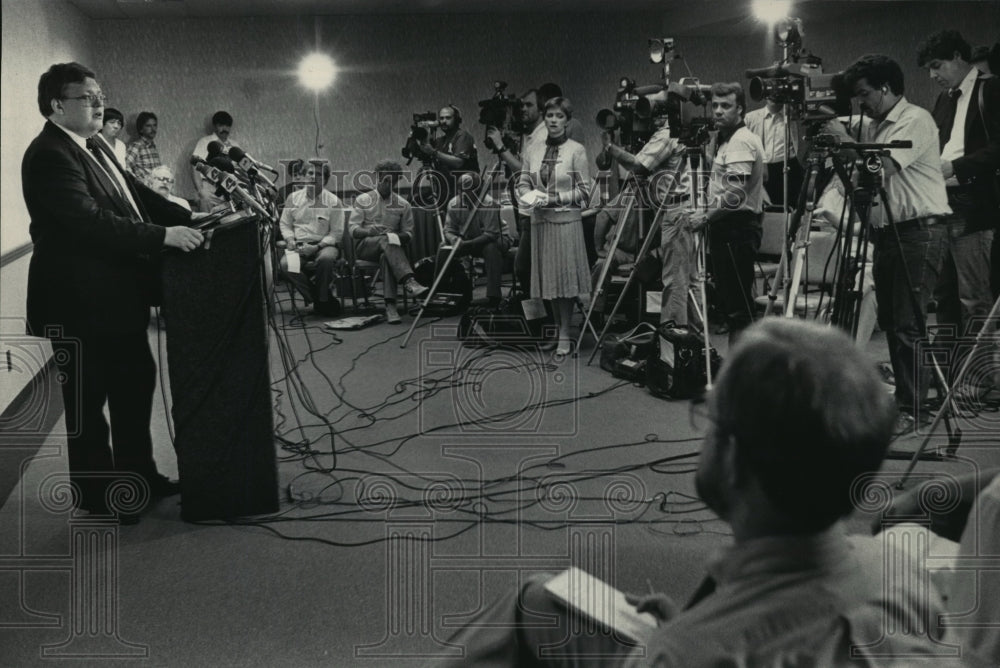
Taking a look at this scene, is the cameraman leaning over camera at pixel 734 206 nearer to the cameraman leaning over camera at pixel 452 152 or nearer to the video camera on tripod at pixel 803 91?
the video camera on tripod at pixel 803 91

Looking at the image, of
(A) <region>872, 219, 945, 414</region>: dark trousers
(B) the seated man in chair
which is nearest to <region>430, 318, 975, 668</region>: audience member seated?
(A) <region>872, 219, 945, 414</region>: dark trousers

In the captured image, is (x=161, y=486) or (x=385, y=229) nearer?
(x=161, y=486)

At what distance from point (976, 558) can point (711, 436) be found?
1.70 feet

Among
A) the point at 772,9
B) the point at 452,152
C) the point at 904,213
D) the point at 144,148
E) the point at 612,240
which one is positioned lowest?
the point at 612,240

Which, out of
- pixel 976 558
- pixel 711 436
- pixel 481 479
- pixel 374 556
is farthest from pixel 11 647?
pixel 976 558

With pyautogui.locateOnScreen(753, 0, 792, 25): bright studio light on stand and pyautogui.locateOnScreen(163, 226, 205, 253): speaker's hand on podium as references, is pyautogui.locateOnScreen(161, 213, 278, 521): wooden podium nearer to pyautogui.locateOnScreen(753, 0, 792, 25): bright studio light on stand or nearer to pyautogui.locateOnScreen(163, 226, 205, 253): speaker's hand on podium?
pyautogui.locateOnScreen(163, 226, 205, 253): speaker's hand on podium

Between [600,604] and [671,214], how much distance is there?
371 cm

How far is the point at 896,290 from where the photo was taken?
11.9ft

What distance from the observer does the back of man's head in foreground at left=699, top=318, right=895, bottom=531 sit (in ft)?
2.86

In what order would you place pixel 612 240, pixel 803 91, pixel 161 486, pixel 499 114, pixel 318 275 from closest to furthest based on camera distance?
pixel 161 486 → pixel 803 91 → pixel 612 240 → pixel 499 114 → pixel 318 275

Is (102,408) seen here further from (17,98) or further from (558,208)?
(17,98)

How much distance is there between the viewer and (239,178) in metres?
3.33

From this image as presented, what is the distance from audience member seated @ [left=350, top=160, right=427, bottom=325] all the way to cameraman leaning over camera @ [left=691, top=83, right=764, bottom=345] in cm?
279

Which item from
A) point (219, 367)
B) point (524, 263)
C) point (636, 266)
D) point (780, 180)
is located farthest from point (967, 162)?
point (219, 367)
